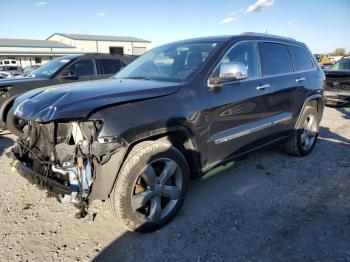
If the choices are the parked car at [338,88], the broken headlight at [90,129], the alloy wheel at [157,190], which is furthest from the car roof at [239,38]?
the parked car at [338,88]

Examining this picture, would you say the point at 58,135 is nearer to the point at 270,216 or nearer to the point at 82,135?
the point at 82,135

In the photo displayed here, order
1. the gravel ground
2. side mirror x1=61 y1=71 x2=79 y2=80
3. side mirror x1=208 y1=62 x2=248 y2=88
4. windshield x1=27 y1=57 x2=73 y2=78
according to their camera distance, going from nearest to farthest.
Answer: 1. the gravel ground
2. side mirror x1=208 y1=62 x2=248 y2=88
3. side mirror x1=61 y1=71 x2=79 y2=80
4. windshield x1=27 y1=57 x2=73 y2=78

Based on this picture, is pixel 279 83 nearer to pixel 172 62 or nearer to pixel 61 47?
pixel 172 62

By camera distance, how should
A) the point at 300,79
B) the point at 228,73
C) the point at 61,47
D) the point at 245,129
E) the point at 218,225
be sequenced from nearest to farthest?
the point at 218,225, the point at 228,73, the point at 245,129, the point at 300,79, the point at 61,47

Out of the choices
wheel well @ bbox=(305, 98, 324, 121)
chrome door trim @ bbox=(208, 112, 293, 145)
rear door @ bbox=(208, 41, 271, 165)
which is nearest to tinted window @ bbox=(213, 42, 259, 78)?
rear door @ bbox=(208, 41, 271, 165)

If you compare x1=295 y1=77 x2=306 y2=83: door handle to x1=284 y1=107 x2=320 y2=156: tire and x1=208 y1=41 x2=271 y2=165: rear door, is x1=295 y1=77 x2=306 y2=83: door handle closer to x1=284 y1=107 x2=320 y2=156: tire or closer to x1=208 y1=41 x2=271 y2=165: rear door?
x1=284 y1=107 x2=320 y2=156: tire

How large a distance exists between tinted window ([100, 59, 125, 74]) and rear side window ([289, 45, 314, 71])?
192 inches

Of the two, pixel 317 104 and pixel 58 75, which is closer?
pixel 317 104

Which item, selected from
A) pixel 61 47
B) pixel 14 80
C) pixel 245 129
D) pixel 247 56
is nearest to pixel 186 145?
pixel 245 129

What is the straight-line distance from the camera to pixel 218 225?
10.9ft

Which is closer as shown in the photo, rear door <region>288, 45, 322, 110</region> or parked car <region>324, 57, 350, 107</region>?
rear door <region>288, 45, 322, 110</region>

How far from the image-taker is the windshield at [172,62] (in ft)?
12.0

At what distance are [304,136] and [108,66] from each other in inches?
210

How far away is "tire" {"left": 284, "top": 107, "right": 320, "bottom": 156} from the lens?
5.19 m
